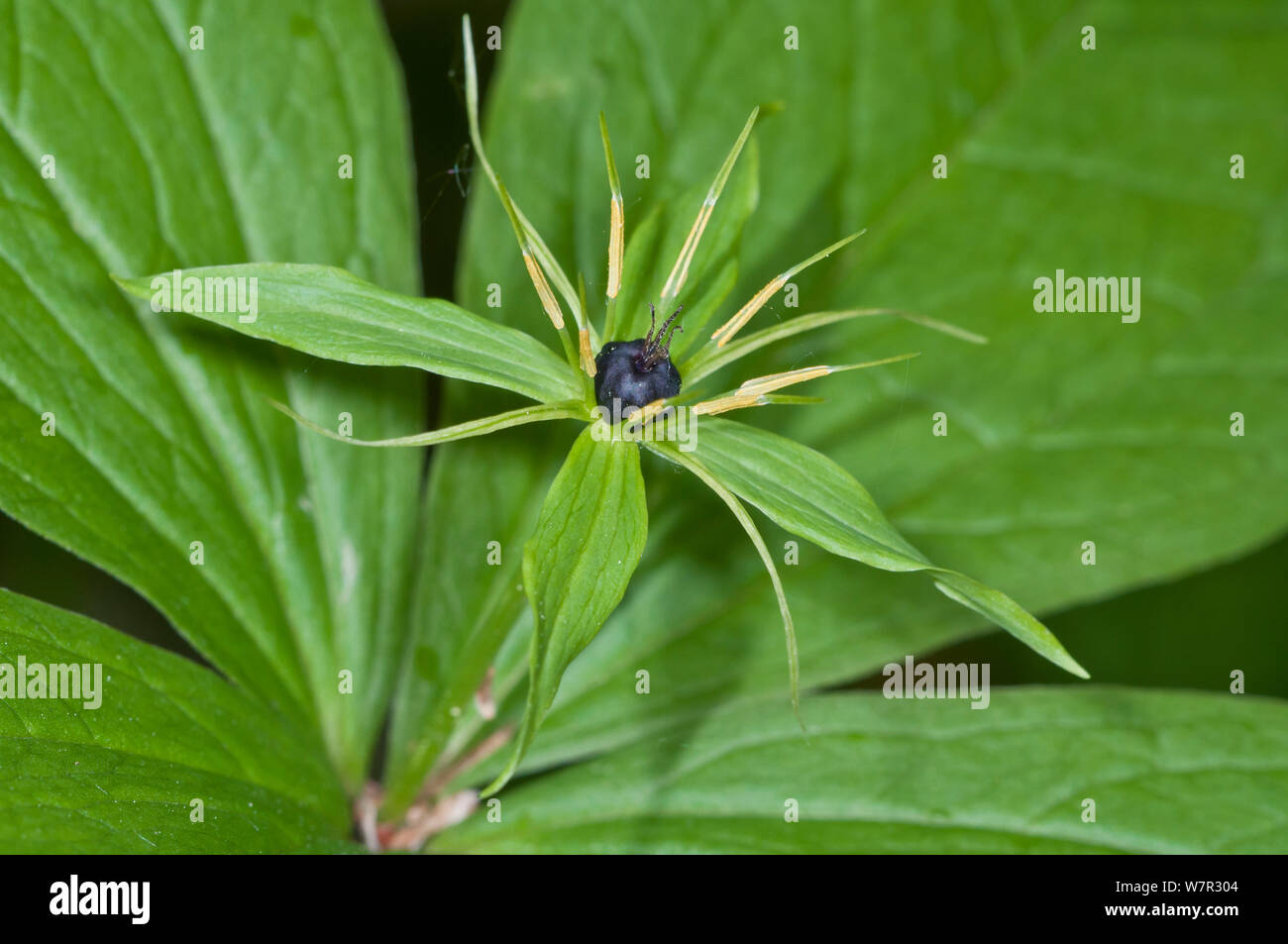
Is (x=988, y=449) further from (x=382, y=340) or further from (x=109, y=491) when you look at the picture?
(x=109, y=491)

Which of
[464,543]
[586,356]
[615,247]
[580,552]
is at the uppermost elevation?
[615,247]

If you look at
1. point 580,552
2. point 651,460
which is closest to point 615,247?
point 580,552

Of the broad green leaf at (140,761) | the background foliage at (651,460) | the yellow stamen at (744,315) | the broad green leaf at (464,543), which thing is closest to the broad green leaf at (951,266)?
the background foliage at (651,460)

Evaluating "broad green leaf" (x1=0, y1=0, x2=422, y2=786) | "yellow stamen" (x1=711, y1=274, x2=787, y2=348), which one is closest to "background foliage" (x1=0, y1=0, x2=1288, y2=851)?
"broad green leaf" (x1=0, y1=0, x2=422, y2=786)

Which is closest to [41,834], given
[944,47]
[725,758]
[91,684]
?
[91,684]

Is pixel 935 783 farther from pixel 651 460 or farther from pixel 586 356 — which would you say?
pixel 586 356

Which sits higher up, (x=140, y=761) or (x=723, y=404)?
(x=723, y=404)
